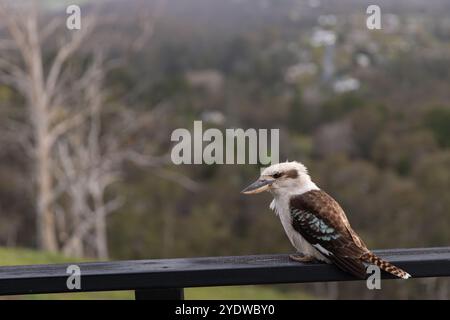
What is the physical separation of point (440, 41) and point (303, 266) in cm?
3820

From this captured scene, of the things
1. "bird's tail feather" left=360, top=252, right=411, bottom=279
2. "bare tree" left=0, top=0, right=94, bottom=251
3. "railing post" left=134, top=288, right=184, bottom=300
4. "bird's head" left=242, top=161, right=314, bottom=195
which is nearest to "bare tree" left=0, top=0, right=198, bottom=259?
"bare tree" left=0, top=0, right=94, bottom=251

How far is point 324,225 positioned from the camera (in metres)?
3.29

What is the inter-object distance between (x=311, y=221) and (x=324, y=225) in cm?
6

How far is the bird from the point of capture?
3018mm

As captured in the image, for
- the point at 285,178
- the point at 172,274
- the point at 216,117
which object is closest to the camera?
the point at 172,274

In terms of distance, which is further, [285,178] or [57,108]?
[57,108]

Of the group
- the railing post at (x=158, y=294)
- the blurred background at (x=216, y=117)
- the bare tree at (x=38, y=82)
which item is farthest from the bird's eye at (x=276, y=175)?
the bare tree at (x=38, y=82)

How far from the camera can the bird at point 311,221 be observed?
119 inches

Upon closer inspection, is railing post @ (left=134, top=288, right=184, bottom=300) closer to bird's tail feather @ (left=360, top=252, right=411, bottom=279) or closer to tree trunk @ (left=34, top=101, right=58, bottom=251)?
bird's tail feather @ (left=360, top=252, right=411, bottom=279)

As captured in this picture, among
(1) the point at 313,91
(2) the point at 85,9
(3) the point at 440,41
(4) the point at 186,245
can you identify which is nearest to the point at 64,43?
(2) the point at 85,9

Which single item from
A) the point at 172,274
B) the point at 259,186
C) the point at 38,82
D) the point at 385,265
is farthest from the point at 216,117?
the point at 172,274

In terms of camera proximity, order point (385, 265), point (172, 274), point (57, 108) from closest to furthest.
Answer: point (172, 274) → point (385, 265) → point (57, 108)

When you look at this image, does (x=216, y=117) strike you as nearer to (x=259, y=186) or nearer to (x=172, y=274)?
(x=259, y=186)
